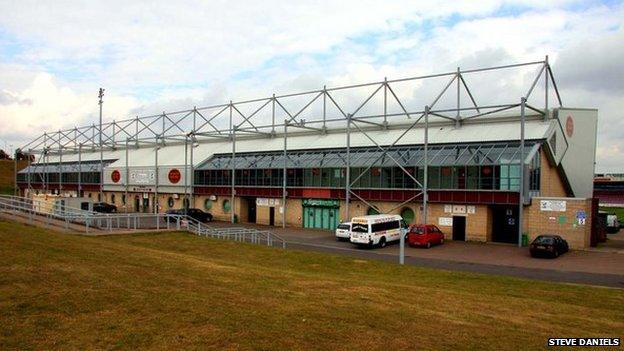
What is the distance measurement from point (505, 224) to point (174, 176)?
40105mm

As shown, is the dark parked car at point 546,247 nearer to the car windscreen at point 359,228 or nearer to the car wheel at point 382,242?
the car wheel at point 382,242

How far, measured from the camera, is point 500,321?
12.4 meters

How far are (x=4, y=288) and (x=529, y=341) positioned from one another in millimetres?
11133

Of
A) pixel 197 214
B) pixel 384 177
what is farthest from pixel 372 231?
pixel 197 214

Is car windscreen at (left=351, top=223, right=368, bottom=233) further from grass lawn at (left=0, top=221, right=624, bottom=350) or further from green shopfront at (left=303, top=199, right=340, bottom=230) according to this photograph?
grass lawn at (left=0, top=221, right=624, bottom=350)

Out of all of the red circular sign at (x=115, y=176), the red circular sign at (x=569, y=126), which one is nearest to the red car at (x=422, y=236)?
the red circular sign at (x=569, y=126)

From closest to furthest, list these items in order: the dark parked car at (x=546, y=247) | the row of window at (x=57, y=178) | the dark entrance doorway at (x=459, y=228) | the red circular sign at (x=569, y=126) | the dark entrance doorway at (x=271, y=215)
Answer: the dark parked car at (x=546, y=247), the dark entrance doorway at (x=459, y=228), the red circular sign at (x=569, y=126), the dark entrance doorway at (x=271, y=215), the row of window at (x=57, y=178)

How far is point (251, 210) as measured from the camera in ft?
188

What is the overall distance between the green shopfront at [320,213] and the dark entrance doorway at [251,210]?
8.40 meters

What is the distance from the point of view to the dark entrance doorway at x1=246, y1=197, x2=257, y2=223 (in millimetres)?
56844

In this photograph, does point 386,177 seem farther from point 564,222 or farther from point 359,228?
point 564,222

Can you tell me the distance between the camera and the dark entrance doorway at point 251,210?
5684 centimetres

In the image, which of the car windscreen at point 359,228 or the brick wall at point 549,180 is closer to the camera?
the car windscreen at point 359,228

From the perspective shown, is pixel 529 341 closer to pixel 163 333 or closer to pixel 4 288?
pixel 163 333
